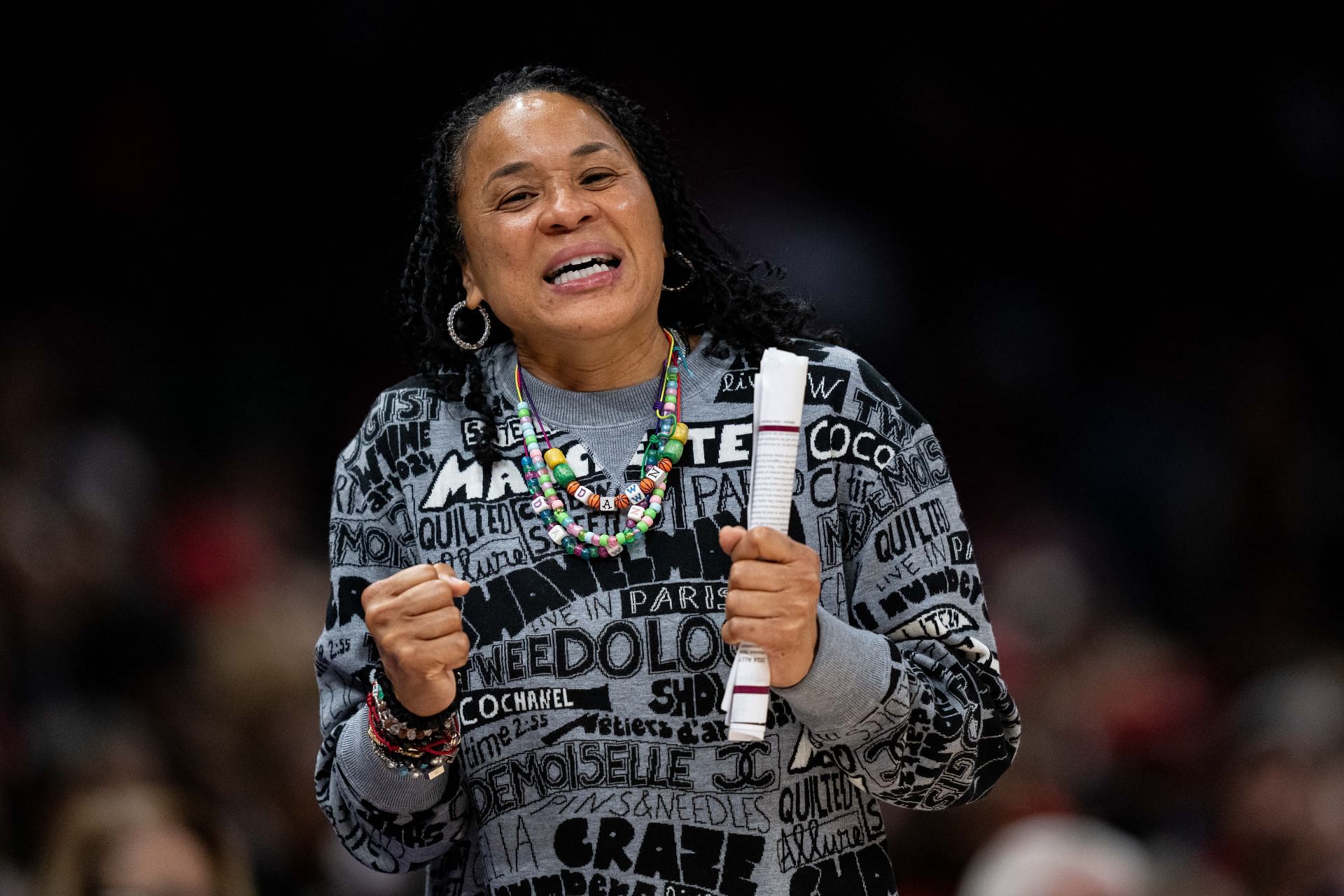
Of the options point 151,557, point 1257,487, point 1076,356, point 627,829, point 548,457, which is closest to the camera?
point 627,829

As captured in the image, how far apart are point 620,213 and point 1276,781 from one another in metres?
2.54

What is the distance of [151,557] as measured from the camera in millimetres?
4945

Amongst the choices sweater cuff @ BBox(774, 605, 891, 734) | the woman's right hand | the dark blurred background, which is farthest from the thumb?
the dark blurred background

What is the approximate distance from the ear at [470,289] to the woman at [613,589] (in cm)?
2

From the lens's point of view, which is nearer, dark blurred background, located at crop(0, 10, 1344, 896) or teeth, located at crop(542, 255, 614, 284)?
teeth, located at crop(542, 255, 614, 284)

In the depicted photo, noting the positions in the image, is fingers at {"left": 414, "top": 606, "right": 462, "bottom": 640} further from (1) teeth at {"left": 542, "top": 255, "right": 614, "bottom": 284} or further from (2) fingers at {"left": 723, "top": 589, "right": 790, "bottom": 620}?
(1) teeth at {"left": 542, "top": 255, "right": 614, "bottom": 284}

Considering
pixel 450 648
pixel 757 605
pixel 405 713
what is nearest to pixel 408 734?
pixel 405 713

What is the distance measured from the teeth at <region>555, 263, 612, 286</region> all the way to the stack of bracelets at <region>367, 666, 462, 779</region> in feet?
1.56

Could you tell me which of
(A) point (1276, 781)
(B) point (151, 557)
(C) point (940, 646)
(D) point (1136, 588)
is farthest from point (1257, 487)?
(C) point (940, 646)

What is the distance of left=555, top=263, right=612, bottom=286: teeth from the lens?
1.87 m

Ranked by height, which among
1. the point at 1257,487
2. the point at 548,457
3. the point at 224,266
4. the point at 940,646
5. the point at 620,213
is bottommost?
the point at 940,646

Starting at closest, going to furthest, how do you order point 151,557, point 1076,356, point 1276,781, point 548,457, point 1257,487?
1. point 548,457
2. point 1276,781
3. point 151,557
4. point 1257,487
5. point 1076,356

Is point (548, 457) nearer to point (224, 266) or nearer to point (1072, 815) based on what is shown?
point (1072, 815)

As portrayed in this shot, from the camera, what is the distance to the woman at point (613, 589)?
171 cm
